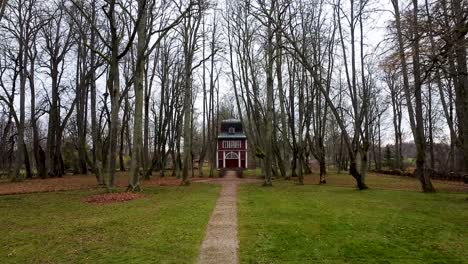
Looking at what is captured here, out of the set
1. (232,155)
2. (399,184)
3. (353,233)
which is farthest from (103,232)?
(232,155)

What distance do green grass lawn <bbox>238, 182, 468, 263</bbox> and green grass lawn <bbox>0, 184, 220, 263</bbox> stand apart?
124 centimetres

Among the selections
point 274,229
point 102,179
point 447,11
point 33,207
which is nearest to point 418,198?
point 447,11

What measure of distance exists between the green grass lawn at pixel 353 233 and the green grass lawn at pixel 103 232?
124 centimetres

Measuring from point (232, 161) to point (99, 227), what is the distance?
32954 millimetres

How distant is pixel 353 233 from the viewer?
727 cm

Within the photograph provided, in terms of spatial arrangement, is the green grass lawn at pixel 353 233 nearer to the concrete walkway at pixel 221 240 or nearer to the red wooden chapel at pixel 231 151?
the concrete walkway at pixel 221 240

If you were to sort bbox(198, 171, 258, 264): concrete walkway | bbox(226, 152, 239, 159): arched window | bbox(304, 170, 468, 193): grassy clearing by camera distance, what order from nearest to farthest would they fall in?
bbox(198, 171, 258, 264): concrete walkway
bbox(304, 170, 468, 193): grassy clearing
bbox(226, 152, 239, 159): arched window

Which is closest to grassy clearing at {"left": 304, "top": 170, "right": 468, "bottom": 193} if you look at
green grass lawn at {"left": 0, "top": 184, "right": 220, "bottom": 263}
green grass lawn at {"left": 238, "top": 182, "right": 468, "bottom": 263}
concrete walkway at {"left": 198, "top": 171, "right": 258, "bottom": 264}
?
green grass lawn at {"left": 238, "top": 182, "right": 468, "bottom": 263}

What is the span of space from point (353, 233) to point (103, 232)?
525 cm

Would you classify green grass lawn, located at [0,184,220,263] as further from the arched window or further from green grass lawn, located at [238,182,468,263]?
the arched window

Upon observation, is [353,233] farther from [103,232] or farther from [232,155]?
[232,155]

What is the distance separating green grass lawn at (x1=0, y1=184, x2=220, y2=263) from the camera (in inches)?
229

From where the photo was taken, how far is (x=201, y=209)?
10391 millimetres

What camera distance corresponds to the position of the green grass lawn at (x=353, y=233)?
586 centimetres
